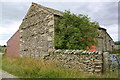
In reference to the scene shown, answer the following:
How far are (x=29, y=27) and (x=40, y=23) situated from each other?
6.58 feet

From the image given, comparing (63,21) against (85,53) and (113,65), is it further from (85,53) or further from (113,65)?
(113,65)

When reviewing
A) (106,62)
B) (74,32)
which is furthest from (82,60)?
(74,32)

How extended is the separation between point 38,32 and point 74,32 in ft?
12.4

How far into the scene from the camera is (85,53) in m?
6.75

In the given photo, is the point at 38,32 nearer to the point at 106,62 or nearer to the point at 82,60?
the point at 82,60

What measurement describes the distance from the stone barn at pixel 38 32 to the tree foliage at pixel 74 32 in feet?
2.04

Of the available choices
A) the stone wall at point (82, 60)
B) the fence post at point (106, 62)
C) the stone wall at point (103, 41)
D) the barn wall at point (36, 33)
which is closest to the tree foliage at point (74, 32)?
the barn wall at point (36, 33)

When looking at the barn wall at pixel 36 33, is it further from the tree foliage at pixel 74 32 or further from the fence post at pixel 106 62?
the fence post at pixel 106 62

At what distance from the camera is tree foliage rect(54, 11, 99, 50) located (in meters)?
9.03

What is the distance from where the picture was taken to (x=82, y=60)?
6789 millimetres

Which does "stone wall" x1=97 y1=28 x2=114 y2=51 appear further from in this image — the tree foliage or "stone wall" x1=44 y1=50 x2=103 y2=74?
"stone wall" x1=44 y1=50 x2=103 y2=74

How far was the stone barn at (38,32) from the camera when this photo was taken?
998cm

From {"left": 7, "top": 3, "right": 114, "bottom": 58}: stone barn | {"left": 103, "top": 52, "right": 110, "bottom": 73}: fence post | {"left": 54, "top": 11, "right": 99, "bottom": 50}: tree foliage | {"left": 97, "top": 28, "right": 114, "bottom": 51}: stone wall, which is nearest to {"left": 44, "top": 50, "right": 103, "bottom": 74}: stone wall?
{"left": 103, "top": 52, "right": 110, "bottom": 73}: fence post

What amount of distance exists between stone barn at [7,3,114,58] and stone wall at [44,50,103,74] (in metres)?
1.83
